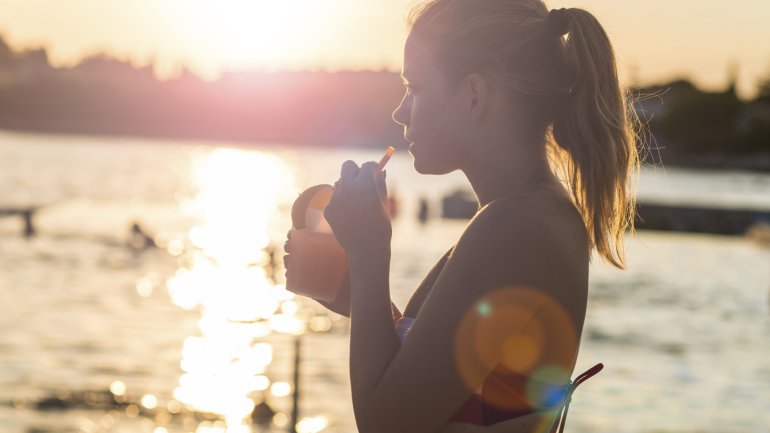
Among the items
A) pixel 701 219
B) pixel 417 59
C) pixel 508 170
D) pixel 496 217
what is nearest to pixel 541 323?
pixel 496 217

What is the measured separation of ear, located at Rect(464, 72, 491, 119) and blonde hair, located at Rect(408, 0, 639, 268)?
0.01 metres

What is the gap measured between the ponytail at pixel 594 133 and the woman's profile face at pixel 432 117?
192mm

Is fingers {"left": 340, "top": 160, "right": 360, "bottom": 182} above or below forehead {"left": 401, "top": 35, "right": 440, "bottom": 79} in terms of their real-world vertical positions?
below

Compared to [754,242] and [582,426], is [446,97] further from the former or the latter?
[754,242]

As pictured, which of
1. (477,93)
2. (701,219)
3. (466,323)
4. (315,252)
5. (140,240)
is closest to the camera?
(466,323)

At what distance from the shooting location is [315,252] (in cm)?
233

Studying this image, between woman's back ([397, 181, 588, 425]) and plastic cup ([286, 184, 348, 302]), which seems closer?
woman's back ([397, 181, 588, 425])

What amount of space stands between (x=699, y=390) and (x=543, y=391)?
21.7 meters

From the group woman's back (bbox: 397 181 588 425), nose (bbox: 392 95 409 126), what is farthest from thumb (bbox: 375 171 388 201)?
woman's back (bbox: 397 181 588 425)

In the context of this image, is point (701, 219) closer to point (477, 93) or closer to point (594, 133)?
point (594, 133)

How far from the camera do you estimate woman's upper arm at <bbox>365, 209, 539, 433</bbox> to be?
1.82 metres

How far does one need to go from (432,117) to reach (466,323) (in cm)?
40

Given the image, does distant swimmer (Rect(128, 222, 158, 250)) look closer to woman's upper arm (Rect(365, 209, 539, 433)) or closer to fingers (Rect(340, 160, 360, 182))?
fingers (Rect(340, 160, 360, 182))

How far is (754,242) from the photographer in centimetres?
5519
